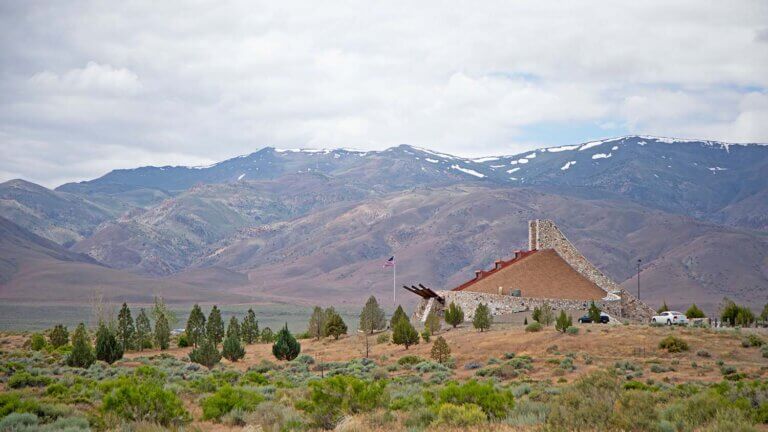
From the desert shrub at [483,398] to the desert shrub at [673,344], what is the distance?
1781cm

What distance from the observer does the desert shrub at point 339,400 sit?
Answer: 1773cm

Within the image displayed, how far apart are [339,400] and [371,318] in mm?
34191

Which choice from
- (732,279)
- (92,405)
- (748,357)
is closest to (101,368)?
(92,405)

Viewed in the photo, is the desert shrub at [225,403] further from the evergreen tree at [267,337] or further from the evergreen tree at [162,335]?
the evergreen tree at [267,337]

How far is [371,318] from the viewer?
52.4 meters

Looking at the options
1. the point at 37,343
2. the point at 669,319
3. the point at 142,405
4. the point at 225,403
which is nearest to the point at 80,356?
the point at 37,343

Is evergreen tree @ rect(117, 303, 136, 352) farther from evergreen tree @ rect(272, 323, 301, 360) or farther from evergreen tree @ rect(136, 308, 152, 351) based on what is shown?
evergreen tree @ rect(272, 323, 301, 360)

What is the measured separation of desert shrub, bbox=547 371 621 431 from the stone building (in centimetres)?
3648

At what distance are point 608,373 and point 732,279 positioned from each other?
174 meters

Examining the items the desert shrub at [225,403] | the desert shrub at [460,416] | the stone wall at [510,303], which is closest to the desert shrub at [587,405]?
the desert shrub at [460,416]

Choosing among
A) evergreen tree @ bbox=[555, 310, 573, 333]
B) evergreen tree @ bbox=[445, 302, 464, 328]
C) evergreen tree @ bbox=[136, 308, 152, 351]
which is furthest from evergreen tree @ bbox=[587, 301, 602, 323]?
evergreen tree @ bbox=[136, 308, 152, 351]

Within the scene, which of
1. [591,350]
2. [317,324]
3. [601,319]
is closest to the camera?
[591,350]

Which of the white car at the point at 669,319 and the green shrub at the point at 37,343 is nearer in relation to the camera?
the white car at the point at 669,319

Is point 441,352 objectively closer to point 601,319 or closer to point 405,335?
point 405,335
